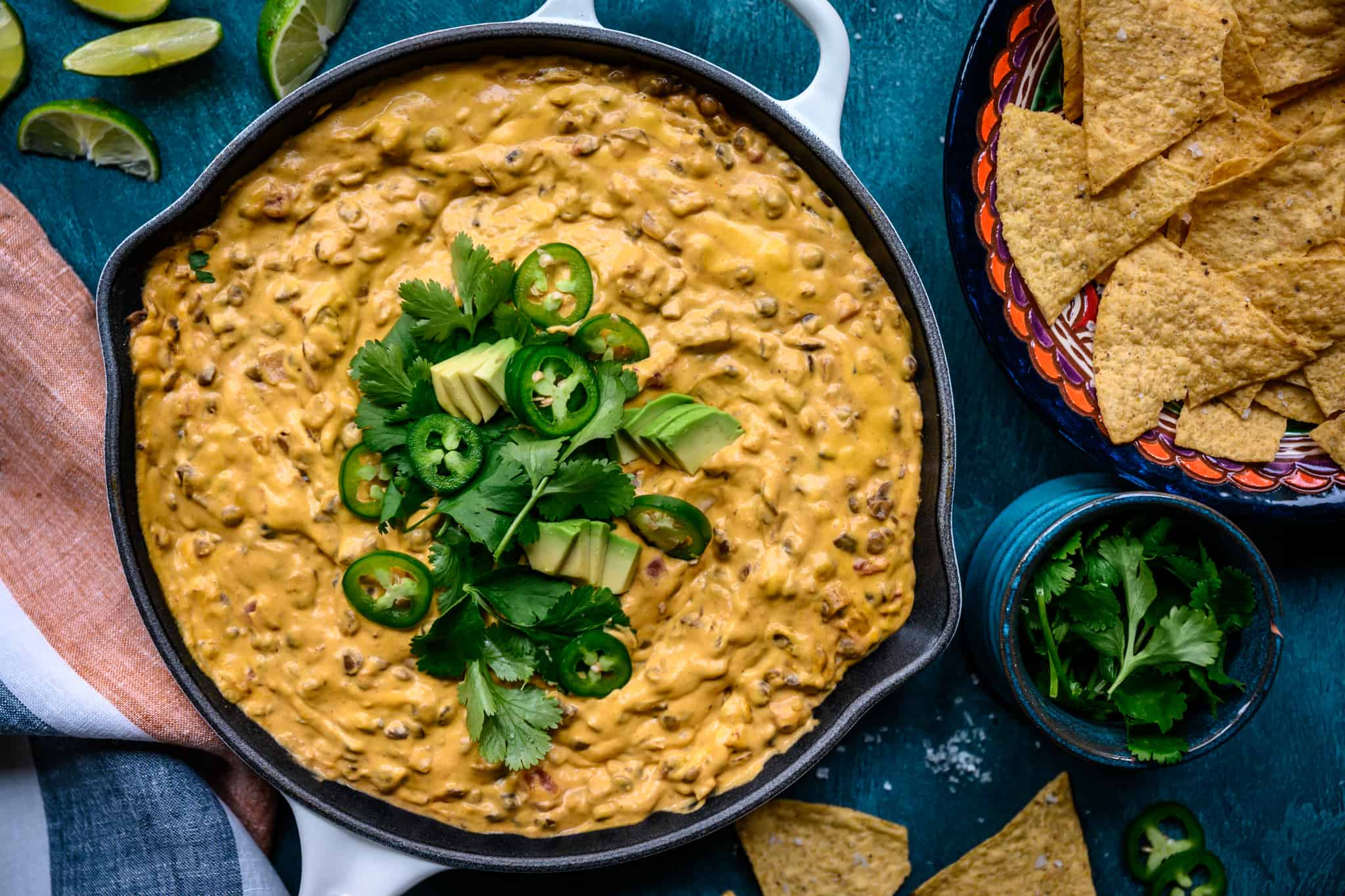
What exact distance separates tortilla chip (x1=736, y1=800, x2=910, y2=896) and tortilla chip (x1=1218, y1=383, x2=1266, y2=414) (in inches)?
53.2

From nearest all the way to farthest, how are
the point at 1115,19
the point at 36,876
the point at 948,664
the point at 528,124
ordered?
the point at 528,124, the point at 1115,19, the point at 36,876, the point at 948,664

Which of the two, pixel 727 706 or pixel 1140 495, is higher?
pixel 1140 495

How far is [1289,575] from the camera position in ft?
9.39

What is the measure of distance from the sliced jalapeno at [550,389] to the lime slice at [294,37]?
39.2 inches

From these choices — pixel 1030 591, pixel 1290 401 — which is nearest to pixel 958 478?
pixel 1030 591

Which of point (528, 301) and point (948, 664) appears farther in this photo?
point (948, 664)

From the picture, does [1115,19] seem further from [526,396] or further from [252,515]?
[252,515]

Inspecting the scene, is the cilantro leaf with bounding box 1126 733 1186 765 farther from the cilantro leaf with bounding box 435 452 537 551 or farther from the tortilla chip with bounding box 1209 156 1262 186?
the cilantro leaf with bounding box 435 452 537 551

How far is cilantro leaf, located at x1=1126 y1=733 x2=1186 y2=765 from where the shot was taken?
8.24ft

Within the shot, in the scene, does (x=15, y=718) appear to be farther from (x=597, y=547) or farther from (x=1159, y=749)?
(x=1159, y=749)

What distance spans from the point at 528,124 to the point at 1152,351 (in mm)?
1577

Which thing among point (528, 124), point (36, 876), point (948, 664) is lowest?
point (36, 876)

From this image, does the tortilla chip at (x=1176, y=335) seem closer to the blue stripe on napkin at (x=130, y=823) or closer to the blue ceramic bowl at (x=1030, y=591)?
the blue ceramic bowl at (x=1030, y=591)

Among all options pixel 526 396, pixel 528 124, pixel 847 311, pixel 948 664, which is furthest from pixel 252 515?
pixel 948 664
